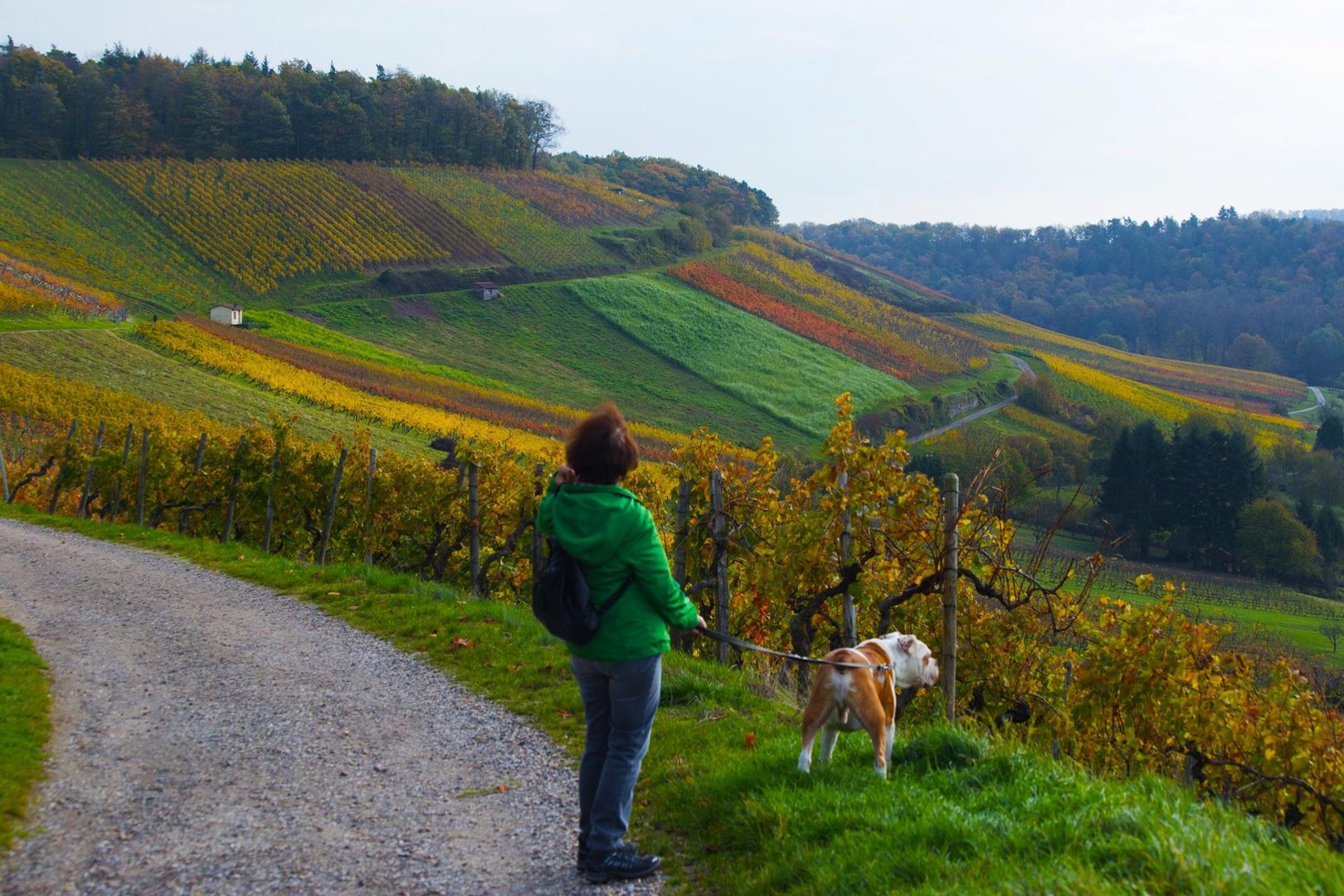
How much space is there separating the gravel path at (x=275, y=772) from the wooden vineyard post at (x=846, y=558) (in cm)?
268

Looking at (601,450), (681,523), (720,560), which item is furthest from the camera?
(681,523)

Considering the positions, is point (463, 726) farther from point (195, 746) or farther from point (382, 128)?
point (382, 128)

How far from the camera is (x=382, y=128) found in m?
111

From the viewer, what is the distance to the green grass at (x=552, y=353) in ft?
221

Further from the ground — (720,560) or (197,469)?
(720,560)

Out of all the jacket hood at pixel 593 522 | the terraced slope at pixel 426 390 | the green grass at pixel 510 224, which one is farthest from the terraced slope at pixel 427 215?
the jacket hood at pixel 593 522

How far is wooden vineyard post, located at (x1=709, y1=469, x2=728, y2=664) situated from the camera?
9.62m

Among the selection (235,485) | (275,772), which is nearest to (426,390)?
(235,485)

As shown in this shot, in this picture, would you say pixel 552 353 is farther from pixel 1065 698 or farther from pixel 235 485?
pixel 1065 698

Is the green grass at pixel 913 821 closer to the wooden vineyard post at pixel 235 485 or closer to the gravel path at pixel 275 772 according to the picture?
the gravel path at pixel 275 772

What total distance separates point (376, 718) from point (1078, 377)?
107m

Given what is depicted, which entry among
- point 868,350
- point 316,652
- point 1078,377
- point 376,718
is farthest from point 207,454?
point 1078,377

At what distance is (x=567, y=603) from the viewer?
462cm

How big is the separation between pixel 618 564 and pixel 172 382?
42.2 m
